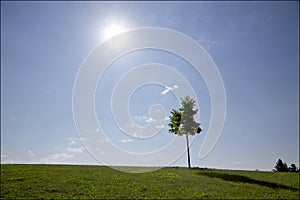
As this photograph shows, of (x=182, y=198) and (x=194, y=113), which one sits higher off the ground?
(x=194, y=113)

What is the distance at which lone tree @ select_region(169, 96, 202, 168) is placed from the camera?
46750 millimetres

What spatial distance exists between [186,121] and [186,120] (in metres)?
0.18

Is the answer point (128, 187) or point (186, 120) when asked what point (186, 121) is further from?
point (128, 187)

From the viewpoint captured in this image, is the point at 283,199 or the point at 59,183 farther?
the point at 59,183

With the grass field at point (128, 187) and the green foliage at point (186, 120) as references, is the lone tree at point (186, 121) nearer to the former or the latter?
the green foliage at point (186, 120)

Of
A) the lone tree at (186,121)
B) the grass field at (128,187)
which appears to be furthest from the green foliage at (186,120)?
the grass field at (128,187)

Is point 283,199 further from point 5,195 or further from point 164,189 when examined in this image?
point 5,195

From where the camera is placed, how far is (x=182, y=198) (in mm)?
22516

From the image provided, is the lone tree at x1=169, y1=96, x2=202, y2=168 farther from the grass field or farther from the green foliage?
the grass field

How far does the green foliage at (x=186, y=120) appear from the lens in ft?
153

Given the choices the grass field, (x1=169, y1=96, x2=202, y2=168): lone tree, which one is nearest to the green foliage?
(x1=169, y1=96, x2=202, y2=168): lone tree

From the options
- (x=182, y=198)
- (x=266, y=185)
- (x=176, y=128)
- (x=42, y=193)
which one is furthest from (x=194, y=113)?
(x=42, y=193)

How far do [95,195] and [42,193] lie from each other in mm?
4362

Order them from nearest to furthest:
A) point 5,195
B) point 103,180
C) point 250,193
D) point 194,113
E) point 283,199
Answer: point 5,195
point 283,199
point 250,193
point 103,180
point 194,113
